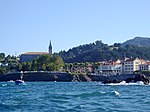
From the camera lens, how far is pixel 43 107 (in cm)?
4544

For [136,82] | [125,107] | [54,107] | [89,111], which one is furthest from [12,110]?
[136,82]

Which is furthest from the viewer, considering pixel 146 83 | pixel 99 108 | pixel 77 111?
pixel 146 83

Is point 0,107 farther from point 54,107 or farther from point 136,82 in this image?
point 136,82

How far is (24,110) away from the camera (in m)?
42.9

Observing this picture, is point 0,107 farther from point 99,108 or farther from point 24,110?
point 99,108

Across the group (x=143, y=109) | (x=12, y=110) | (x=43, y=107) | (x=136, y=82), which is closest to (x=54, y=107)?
(x=43, y=107)

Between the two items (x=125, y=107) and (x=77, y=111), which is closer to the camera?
(x=77, y=111)

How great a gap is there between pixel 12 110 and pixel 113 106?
33.7ft

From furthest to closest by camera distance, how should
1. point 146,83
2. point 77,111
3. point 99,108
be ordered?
point 146,83, point 99,108, point 77,111

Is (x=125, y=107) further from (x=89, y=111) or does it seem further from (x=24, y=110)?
(x=24, y=110)

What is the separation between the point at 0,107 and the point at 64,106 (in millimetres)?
6601

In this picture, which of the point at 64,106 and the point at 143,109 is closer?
the point at 143,109

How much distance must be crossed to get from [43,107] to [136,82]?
90642mm

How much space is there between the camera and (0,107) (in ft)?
153
